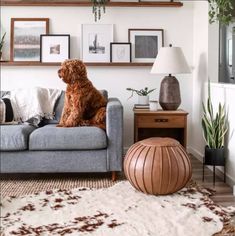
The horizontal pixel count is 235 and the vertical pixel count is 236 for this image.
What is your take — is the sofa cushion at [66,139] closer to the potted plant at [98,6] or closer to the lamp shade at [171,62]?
the lamp shade at [171,62]

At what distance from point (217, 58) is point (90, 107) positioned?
1296mm

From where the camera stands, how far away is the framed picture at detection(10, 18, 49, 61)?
12.9 feet

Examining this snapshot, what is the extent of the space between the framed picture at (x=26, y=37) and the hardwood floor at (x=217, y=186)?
76.3 inches

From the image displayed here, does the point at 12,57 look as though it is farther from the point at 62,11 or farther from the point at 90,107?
the point at 90,107

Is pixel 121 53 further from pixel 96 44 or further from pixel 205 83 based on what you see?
pixel 205 83

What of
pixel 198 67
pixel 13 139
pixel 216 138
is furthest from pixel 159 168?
pixel 198 67

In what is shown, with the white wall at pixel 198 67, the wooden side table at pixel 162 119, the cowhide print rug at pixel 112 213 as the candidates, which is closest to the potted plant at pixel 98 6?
the white wall at pixel 198 67

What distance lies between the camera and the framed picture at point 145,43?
3.99 meters

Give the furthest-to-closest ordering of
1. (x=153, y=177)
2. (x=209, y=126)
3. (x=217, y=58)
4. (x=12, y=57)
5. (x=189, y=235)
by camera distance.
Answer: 1. (x=12, y=57)
2. (x=217, y=58)
3. (x=209, y=126)
4. (x=153, y=177)
5. (x=189, y=235)

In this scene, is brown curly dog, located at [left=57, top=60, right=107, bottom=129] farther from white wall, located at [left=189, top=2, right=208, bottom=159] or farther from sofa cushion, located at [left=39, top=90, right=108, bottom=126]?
white wall, located at [left=189, top=2, right=208, bottom=159]

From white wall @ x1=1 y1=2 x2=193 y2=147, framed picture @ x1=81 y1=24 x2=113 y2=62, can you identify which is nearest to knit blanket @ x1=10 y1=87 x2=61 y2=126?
white wall @ x1=1 y1=2 x2=193 y2=147

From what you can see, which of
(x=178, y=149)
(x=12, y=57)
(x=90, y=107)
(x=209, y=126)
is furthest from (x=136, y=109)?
(x=12, y=57)

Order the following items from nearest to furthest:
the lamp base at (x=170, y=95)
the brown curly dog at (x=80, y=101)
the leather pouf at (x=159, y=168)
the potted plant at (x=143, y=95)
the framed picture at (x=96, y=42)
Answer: the leather pouf at (x=159, y=168), the brown curly dog at (x=80, y=101), the lamp base at (x=170, y=95), the potted plant at (x=143, y=95), the framed picture at (x=96, y=42)

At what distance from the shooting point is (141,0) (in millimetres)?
3963
